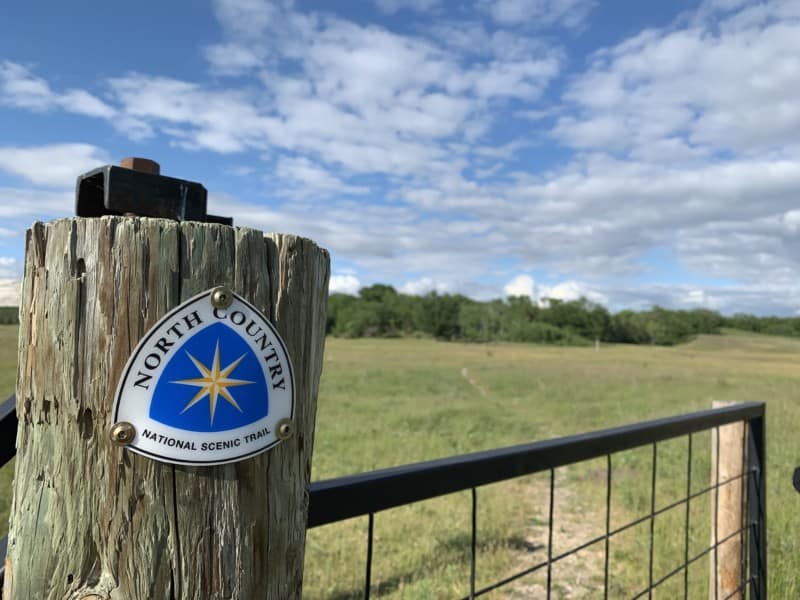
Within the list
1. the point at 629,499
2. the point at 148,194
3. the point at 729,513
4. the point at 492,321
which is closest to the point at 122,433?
the point at 148,194

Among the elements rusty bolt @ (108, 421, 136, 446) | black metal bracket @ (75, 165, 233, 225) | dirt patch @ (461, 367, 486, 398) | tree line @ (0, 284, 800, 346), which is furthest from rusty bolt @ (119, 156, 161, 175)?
tree line @ (0, 284, 800, 346)

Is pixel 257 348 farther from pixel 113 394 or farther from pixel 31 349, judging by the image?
pixel 31 349

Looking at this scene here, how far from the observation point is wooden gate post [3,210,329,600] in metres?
0.81

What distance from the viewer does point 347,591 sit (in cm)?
463

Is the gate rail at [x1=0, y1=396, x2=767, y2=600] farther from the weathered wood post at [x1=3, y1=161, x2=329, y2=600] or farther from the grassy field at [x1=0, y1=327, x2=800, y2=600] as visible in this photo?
the grassy field at [x1=0, y1=327, x2=800, y2=600]

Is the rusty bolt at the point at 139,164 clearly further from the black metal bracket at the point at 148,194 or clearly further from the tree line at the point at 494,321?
the tree line at the point at 494,321

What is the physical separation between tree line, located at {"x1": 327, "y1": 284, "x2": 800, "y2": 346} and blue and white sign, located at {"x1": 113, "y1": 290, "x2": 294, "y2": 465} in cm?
7928

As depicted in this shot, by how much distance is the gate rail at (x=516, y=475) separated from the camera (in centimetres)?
123

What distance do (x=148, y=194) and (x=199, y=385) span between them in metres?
0.30

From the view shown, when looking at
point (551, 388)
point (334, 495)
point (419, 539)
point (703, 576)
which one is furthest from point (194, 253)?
point (551, 388)

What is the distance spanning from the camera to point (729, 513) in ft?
9.74

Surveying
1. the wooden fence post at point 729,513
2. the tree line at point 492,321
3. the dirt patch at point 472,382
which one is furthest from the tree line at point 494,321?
the wooden fence post at point 729,513

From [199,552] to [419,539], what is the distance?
16.8ft

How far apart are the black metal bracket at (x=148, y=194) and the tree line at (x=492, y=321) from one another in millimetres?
79224
